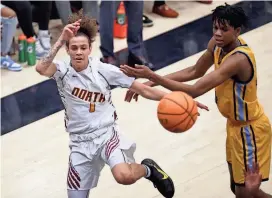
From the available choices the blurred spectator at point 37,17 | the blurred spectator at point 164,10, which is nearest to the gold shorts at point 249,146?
the blurred spectator at point 37,17

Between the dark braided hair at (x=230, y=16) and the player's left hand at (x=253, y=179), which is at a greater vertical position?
the dark braided hair at (x=230, y=16)

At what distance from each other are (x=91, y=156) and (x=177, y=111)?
0.77 m

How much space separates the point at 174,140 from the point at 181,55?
194 centimetres

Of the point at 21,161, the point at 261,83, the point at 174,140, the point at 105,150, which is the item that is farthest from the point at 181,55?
the point at 105,150

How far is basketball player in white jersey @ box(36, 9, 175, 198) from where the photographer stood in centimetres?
476

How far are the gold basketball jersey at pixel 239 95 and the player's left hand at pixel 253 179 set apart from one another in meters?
0.33

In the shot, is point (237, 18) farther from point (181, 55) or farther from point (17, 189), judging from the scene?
point (181, 55)

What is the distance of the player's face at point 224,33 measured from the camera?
4.50m

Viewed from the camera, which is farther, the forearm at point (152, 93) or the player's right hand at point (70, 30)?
the forearm at point (152, 93)

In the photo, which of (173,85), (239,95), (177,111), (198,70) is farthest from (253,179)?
(198,70)

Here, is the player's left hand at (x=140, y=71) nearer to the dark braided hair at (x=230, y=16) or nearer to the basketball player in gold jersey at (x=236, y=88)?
the basketball player in gold jersey at (x=236, y=88)

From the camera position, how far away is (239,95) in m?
4.57

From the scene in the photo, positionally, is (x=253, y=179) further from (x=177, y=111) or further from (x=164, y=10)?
(x=164, y=10)

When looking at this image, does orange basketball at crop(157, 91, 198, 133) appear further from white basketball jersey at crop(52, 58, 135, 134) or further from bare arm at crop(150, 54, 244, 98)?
white basketball jersey at crop(52, 58, 135, 134)
